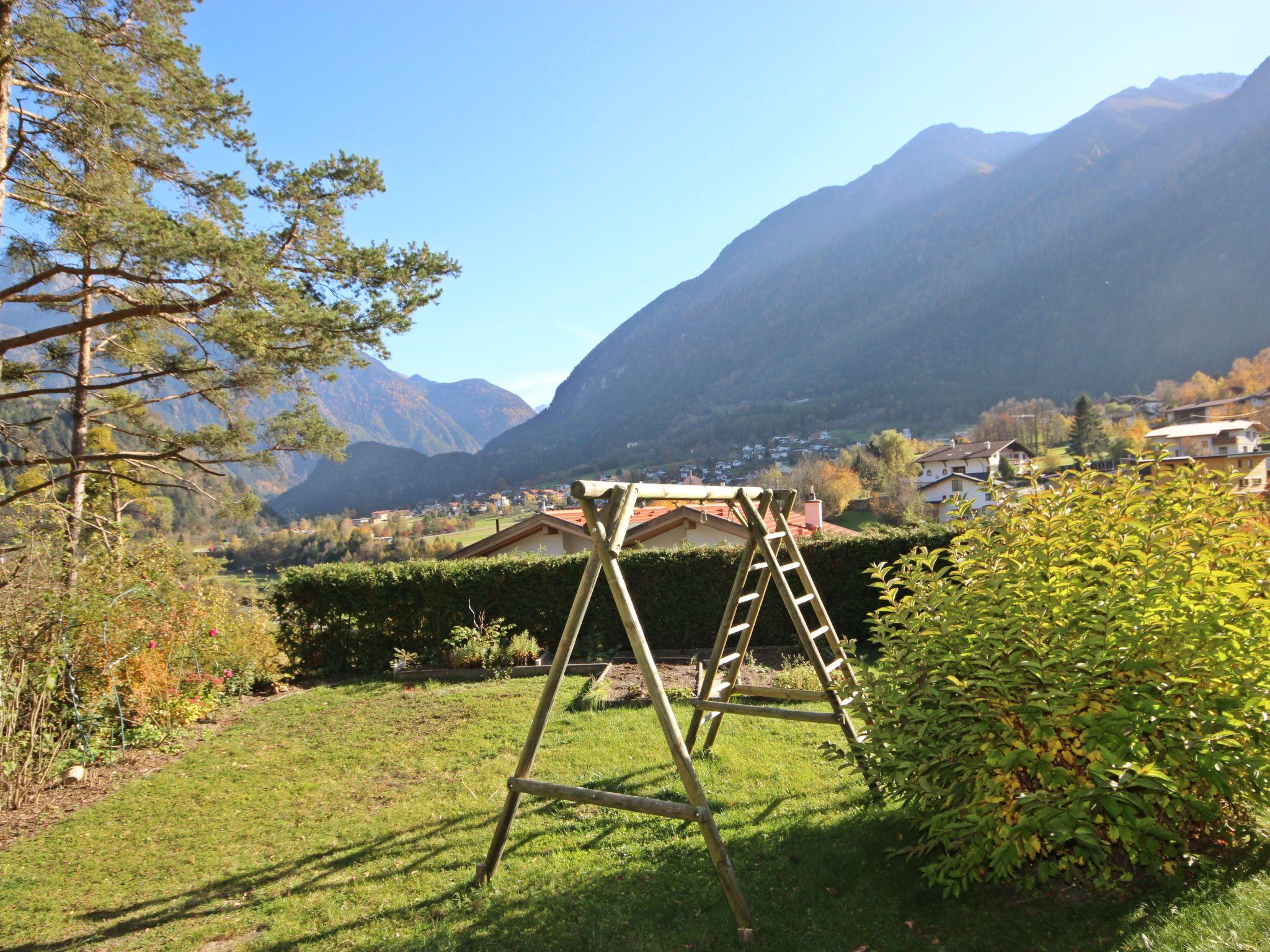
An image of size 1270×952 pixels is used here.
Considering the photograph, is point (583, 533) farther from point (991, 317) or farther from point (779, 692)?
point (991, 317)

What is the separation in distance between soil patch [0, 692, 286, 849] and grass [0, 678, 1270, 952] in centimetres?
26

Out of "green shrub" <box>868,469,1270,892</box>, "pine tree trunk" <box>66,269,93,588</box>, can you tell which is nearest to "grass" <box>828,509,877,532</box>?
"pine tree trunk" <box>66,269,93,588</box>

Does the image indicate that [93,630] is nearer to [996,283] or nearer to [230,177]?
[230,177]

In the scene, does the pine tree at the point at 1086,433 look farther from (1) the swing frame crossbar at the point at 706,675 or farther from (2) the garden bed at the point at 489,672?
(1) the swing frame crossbar at the point at 706,675

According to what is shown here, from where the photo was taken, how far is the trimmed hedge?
1295 cm

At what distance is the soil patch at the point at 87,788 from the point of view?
5.85 m

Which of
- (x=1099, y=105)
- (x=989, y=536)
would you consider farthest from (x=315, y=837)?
(x=1099, y=105)

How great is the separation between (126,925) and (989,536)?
5.70 meters

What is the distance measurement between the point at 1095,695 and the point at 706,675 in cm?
304

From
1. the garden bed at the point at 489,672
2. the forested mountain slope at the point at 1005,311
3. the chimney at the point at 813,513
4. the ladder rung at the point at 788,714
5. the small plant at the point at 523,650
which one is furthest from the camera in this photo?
the forested mountain slope at the point at 1005,311

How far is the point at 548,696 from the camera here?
4.04 meters

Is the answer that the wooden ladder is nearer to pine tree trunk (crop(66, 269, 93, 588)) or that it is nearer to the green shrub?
the green shrub

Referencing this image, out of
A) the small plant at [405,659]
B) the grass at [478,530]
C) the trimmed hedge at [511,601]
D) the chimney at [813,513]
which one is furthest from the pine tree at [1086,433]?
the small plant at [405,659]

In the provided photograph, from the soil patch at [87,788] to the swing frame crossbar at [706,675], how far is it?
180 inches
